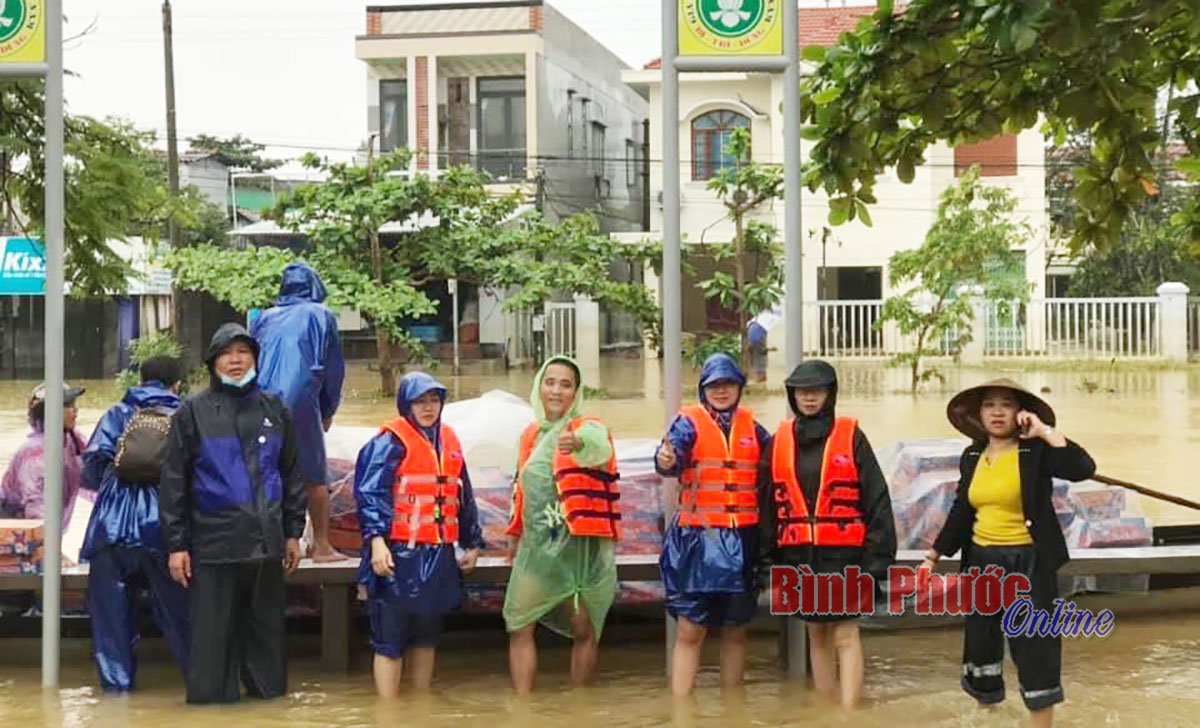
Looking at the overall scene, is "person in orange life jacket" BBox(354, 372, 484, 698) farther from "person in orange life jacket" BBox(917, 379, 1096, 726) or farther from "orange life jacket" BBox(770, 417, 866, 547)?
"person in orange life jacket" BBox(917, 379, 1096, 726)

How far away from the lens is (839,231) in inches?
1303

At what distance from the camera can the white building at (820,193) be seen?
102 feet

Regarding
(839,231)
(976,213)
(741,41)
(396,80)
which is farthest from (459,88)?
(741,41)

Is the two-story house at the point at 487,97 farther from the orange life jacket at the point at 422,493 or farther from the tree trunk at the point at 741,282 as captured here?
the orange life jacket at the point at 422,493

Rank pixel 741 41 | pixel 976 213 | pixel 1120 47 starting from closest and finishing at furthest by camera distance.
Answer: pixel 1120 47 → pixel 741 41 → pixel 976 213

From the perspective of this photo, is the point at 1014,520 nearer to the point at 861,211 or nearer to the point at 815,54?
the point at 861,211

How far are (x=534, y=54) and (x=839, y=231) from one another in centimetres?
789

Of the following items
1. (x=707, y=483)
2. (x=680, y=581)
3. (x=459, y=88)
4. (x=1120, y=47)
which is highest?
(x=459, y=88)

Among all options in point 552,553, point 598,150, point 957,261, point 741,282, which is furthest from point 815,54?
point 598,150

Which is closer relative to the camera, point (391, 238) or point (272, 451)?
point (272, 451)

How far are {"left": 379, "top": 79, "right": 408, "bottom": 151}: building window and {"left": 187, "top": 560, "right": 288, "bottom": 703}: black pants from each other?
2893 centimetres

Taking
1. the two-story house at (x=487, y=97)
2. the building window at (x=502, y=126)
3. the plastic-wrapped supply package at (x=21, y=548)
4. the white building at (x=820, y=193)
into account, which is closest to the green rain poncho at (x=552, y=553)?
the plastic-wrapped supply package at (x=21, y=548)

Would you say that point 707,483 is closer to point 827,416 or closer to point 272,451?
point 827,416

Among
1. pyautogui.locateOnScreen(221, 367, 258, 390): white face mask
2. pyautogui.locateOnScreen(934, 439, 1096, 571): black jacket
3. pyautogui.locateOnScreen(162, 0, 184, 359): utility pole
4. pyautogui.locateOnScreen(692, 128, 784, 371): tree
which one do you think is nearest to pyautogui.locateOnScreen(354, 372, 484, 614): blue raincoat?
pyautogui.locateOnScreen(221, 367, 258, 390): white face mask
